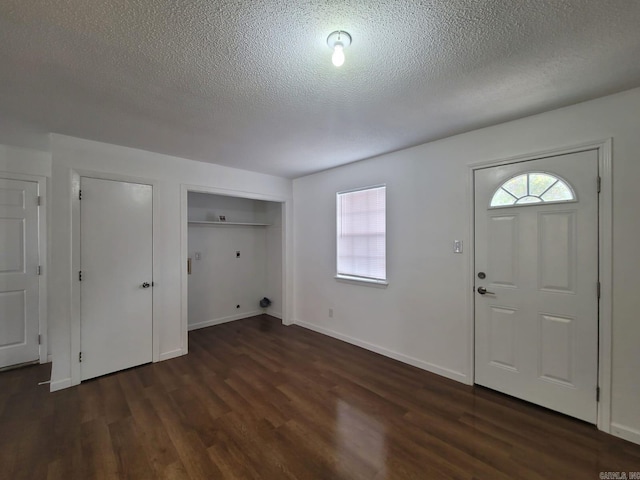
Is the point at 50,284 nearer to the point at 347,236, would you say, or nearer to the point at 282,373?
the point at 282,373

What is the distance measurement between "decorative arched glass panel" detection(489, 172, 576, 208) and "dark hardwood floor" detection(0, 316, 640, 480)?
177cm

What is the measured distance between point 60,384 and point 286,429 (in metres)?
2.34

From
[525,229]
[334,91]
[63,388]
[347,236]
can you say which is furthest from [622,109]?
[63,388]

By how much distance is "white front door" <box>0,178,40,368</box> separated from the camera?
9.99 ft

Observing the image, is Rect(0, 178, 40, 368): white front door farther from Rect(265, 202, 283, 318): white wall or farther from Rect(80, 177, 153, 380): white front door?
Rect(265, 202, 283, 318): white wall

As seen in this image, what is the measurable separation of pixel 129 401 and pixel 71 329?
98 cm

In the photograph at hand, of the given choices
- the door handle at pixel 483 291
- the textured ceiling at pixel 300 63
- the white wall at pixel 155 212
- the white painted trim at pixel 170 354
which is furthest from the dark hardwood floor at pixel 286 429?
the textured ceiling at pixel 300 63

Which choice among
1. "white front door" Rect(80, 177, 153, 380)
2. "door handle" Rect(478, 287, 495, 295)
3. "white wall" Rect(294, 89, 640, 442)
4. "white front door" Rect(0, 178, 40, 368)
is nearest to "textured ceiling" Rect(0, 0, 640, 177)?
"white wall" Rect(294, 89, 640, 442)

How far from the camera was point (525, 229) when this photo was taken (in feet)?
7.79

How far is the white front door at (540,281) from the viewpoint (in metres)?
2.11

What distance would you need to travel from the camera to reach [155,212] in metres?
3.22

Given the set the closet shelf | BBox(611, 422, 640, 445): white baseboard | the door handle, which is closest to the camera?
BBox(611, 422, 640, 445): white baseboard

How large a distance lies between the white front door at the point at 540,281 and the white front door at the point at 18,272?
4954 mm

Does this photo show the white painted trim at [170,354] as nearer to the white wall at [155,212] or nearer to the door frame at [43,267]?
the white wall at [155,212]
